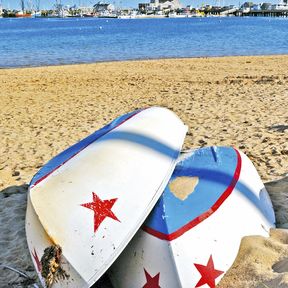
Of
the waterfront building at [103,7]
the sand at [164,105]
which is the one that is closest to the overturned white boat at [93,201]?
the sand at [164,105]

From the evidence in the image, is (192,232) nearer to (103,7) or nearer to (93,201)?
(93,201)

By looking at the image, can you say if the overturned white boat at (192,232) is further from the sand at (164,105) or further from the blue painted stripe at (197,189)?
the sand at (164,105)

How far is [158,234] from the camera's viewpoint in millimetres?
3391

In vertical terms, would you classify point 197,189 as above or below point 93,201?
below

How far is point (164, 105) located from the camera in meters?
10.5

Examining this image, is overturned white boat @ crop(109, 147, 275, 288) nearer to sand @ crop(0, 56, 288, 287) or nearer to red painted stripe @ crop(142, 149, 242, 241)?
red painted stripe @ crop(142, 149, 242, 241)

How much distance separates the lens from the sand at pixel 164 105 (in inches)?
158

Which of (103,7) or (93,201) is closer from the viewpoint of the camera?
(93,201)

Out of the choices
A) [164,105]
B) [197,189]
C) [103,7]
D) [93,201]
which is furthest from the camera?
[103,7]

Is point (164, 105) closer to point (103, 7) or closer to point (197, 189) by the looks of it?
point (197, 189)

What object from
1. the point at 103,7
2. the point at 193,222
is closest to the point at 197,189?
the point at 193,222

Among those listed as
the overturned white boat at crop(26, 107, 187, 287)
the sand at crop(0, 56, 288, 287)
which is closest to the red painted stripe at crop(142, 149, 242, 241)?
the overturned white boat at crop(26, 107, 187, 287)

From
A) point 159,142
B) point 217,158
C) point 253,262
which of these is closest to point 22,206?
point 159,142

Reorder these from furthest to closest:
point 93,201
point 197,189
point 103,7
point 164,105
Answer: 1. point 103,7
2. point 164,105
3. point 197,189
4. point 93,201
